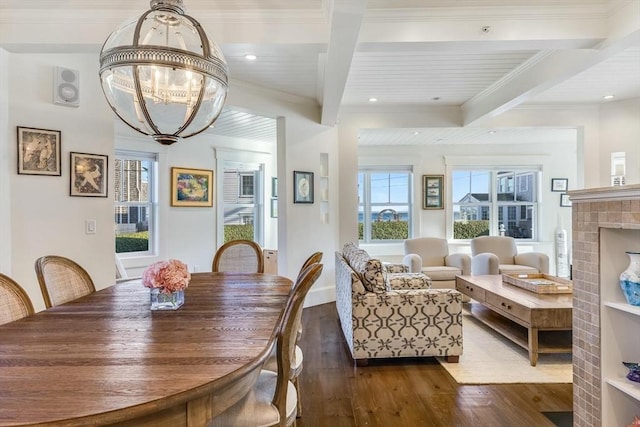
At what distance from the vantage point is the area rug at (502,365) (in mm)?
2717

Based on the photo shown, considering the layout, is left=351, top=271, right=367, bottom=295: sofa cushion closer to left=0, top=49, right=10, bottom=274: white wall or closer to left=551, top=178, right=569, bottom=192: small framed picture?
left=0, top=49, right=10, bottom=274: white wall

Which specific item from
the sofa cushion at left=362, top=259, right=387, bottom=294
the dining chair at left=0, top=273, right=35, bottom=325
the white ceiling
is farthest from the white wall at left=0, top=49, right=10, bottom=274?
the sofa cushion at left=362, top=259, right=387, bottom=294

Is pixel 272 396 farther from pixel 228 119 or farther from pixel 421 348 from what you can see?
pixel 228 119

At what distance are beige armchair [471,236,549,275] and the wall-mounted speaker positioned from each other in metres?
5.20

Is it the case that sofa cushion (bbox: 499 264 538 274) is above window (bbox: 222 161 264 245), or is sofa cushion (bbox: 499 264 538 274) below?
below

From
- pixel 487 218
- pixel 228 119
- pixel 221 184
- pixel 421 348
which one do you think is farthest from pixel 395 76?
pixel 487 218

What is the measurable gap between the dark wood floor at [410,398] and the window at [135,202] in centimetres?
358

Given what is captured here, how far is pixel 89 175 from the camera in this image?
316 cm

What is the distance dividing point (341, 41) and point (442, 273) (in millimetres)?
3715

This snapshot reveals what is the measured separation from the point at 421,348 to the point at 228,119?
3.97 m

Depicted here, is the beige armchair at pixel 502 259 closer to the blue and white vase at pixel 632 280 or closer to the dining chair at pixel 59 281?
the blue and white vase at pixel 632 280

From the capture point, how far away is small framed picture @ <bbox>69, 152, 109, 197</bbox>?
3.08 m

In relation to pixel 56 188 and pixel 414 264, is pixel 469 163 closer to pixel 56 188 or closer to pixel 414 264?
pixel 414 264

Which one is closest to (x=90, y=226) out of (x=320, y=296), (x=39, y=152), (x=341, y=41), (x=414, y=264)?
(x=39, y=152)
